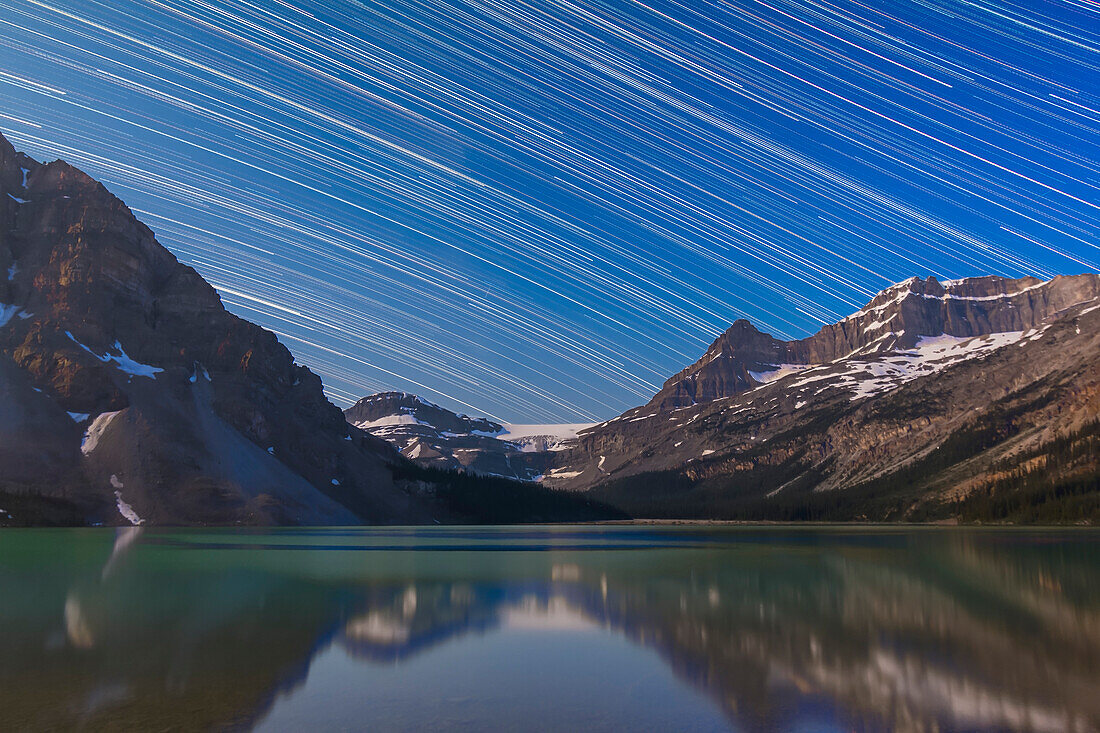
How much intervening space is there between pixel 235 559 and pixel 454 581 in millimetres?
25592

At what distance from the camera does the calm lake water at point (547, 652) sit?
16938 millimetres

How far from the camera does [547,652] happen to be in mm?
25000

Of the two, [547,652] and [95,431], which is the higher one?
[95,431]

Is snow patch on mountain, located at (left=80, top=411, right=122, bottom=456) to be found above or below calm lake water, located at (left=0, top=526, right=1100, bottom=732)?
above

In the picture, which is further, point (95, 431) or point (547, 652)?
point (95, 431)

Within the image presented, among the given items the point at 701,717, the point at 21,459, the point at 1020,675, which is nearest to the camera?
the point at 701,717

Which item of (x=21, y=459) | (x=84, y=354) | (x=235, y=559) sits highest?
(x=84, y=354)

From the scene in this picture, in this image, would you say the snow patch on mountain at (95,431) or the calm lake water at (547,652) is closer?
the calm lake water at (547,652)

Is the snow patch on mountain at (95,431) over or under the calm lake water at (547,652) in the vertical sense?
over

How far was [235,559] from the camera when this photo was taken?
206ft

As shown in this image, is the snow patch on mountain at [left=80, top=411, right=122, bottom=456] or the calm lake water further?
the snow patch on mountain at [left=80, top=411, right=122, bottom=456]

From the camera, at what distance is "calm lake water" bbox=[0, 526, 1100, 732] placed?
55.6 feet

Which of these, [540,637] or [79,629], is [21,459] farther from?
[540,637]

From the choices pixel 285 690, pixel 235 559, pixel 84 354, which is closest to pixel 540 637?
pixel 285 690
